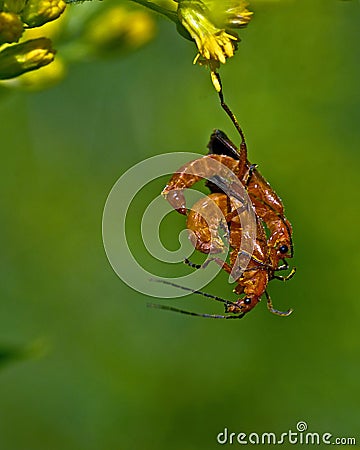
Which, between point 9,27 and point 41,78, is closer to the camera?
point 9,27

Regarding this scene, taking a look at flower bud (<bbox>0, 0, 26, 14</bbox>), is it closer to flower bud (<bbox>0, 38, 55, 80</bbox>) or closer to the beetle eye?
flower bud (<bbox>0, 38, 55, 80</bbox>)

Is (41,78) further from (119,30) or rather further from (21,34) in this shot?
(21,34)

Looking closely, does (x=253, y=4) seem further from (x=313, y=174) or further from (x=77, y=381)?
(x=77, y=381)

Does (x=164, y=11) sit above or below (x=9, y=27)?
above

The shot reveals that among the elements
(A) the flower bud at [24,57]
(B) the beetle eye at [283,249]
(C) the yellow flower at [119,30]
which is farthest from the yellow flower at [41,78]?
(B) the beetle eye at [283,249]

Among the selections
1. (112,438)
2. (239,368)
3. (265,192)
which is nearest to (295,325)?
(239,368)

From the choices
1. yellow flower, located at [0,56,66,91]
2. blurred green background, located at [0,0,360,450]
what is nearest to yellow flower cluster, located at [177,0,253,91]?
yellow flower, located at [0,56,66,91]

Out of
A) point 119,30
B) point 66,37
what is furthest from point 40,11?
point 119,30
